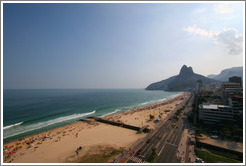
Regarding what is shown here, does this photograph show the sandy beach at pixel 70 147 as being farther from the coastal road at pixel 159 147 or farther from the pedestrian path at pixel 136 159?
the pedestrian path at pixel 136 159

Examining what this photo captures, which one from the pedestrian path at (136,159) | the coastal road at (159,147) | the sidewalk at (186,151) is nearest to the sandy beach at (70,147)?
the coastal road at (159,147)

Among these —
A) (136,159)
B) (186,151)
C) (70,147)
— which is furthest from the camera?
(70,147)

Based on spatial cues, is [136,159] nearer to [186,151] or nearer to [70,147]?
[186,151]

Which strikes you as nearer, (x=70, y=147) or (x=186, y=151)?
(x=186, y=151)

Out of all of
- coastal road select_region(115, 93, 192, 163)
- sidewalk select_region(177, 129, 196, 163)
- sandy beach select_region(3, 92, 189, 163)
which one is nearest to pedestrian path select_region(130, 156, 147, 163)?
coastal road select_region(115, 93, 192, 163)

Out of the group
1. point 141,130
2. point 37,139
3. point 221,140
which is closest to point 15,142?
point 37,139

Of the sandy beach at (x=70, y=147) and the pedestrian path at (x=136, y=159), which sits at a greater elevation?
the pedestrian path at (x=136, y=159)

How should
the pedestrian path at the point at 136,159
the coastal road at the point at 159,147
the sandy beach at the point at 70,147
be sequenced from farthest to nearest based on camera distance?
the sandy beach at the point at 70,147 < the coastal road at the point at 159,147 < the pedestrian path at the point at 136,159

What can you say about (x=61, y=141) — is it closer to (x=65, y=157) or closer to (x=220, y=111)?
(x=65, y=157)

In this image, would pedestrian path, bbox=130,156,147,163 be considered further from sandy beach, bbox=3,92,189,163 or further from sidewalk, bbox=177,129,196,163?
sidewalk, bbox=177,129,196,163

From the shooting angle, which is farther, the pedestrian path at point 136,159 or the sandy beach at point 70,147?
the sandy beach at point 70,147

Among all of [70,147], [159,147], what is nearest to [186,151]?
[159,147]

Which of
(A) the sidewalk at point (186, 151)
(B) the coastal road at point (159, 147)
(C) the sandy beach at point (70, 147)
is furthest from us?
(C) the sandy beach at point (70, 147)
